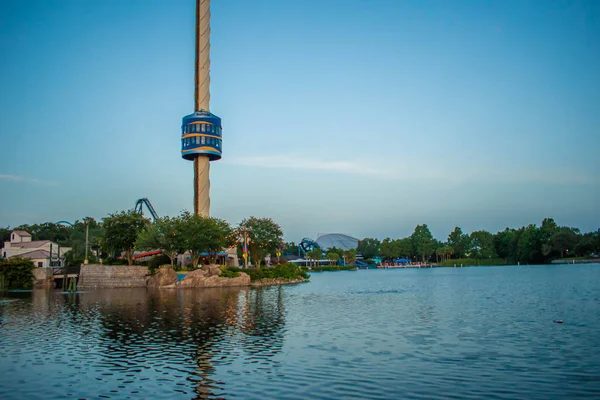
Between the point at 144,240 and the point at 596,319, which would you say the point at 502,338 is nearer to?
the point at 596,319

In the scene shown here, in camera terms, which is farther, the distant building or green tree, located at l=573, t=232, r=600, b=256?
green tree, located at l=573, t=232, r=600, b=256

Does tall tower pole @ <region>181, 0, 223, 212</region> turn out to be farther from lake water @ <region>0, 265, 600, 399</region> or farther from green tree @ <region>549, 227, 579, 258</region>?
green tree @ <region>549, 227, 579, 258</region>

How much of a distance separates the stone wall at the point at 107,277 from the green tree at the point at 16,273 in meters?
8.13

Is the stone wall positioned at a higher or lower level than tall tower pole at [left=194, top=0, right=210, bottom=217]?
lower

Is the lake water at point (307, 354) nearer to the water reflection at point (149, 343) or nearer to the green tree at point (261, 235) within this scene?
the water reflection at point (149, 343)

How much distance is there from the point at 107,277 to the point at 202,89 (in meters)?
43.8

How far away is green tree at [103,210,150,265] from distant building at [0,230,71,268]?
47.2 feet

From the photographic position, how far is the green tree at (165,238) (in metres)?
73.6

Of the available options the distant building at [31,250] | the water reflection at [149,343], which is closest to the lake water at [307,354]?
the water reflection at [149,343]

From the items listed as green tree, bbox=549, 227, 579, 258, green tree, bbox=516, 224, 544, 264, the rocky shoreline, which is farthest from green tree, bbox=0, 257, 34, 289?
green tree, bbox=516, 224, 544, 264

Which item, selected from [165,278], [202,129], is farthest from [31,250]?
[165,278]

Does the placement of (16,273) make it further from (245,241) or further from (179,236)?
(245,241)

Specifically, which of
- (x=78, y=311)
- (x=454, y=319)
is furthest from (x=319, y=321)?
(x=78, y=311)

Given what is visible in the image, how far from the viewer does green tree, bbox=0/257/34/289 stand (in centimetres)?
7194
